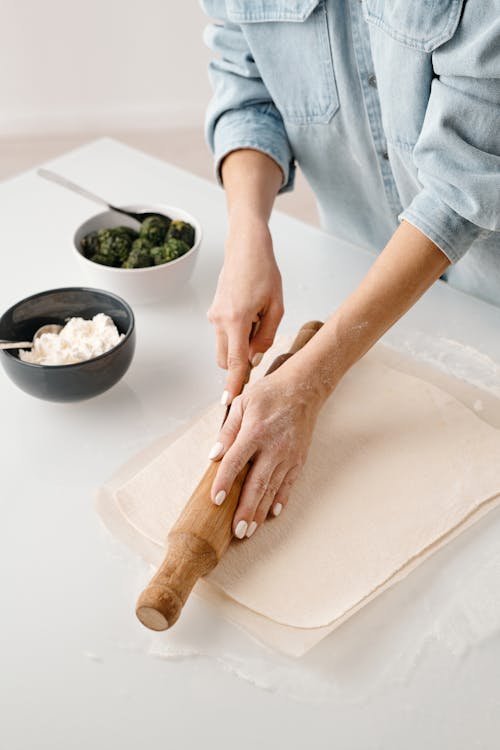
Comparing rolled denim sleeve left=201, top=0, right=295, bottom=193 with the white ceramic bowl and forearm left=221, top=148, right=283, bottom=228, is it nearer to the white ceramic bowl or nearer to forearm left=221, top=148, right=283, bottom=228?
forearm left=221, top=148, right=283, bottom=228

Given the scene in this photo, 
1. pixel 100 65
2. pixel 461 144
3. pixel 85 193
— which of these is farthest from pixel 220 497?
pixel 100 65

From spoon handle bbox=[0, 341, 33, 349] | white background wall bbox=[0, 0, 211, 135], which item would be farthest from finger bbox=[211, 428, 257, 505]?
white background wall bbox=[0, 0, 211, 135]

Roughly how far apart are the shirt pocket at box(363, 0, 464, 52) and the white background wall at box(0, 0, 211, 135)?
2516 millimetres

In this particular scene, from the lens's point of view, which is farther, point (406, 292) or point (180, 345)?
point (180, 345)

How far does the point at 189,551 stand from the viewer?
0.90m

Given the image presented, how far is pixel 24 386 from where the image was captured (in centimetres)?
111

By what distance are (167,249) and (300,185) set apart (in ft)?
7.03

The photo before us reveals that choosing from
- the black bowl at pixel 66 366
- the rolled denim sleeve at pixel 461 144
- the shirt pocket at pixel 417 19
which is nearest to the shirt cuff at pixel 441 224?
the rolled denim sleeve at pixel 461 144

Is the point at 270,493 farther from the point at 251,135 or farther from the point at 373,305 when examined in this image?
the point at 251,135

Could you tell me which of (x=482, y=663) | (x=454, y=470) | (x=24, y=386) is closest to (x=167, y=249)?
(x=24, y=386)

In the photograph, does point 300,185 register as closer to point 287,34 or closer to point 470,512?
point 287,34

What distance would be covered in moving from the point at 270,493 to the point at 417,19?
621 millimetres

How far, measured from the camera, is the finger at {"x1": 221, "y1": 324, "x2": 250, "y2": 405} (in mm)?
1112

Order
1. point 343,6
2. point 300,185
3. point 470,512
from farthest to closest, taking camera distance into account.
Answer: point 300,185
point 343,6
point 470,512
